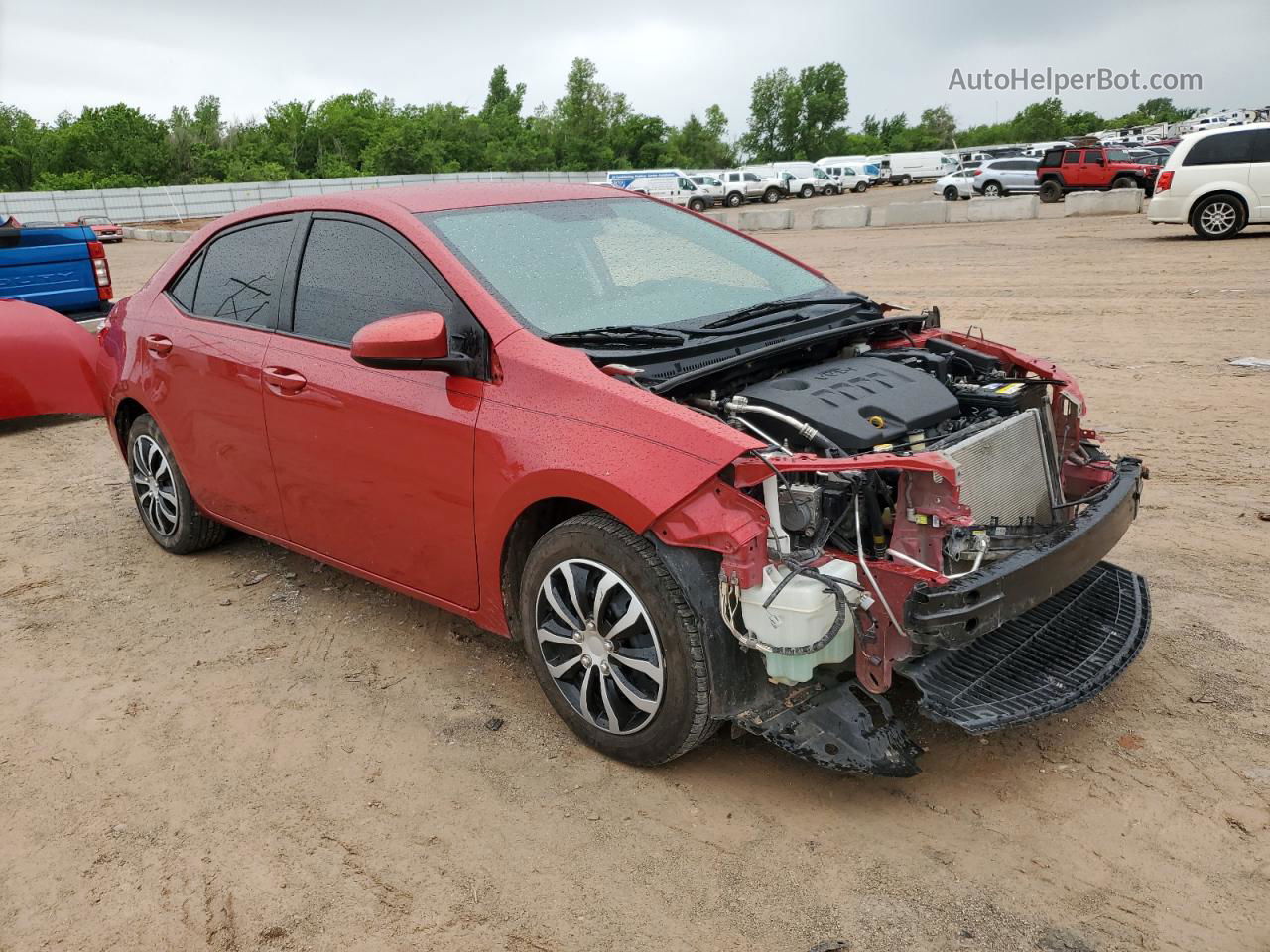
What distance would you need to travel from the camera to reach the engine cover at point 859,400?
10.3ft

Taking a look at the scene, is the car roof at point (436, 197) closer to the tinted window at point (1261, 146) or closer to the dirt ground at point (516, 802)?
the dirt ground at point (516, 802)

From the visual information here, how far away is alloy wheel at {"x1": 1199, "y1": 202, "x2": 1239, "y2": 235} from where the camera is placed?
16.4 meters

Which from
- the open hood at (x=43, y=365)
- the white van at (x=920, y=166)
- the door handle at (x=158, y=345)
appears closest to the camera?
the door handle at (x=158, y=345)

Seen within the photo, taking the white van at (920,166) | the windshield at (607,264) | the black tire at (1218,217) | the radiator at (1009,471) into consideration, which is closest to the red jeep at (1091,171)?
the black tire at (1218,217)


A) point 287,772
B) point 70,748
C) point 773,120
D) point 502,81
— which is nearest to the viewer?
point 287,772

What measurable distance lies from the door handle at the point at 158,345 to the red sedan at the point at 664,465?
10.4 inches

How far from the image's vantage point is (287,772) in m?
3.47

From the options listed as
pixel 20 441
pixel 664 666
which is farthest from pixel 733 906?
pixel 20 441

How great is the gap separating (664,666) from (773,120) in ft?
372

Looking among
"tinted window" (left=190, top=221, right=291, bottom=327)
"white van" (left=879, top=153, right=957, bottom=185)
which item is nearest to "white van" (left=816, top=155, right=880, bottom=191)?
"white van" (left=879, top=153, right=957, bottom=185)

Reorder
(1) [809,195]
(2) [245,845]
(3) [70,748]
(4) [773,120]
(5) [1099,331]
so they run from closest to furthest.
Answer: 1. (2) [245,845]
2. (3) [70,748]
3. (5) [1099,331]
4. (1) [809,195]
5. (4) [773,120]

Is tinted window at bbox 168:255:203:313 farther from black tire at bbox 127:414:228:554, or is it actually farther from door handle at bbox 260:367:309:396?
door handle at bbox 260:367:309:396

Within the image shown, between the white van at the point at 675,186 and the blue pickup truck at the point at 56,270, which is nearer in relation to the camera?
the blue pickup truck at the point at 56,270

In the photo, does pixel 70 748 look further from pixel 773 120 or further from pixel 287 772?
pixel 773 120
